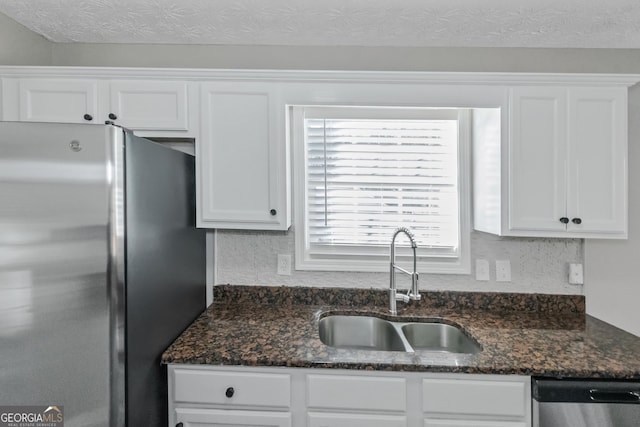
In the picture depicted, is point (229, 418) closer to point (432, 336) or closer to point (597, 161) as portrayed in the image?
point (432, 336)

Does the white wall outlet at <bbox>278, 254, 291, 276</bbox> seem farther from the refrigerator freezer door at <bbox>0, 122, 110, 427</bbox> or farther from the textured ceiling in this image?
the textured ceiling

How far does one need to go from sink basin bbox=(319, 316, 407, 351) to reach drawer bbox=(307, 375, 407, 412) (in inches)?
18.7

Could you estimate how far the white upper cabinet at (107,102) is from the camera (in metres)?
1.73

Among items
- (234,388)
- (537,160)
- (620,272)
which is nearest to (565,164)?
(537,160)

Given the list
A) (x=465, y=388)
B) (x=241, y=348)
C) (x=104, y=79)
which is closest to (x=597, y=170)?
(x=465, y=388)

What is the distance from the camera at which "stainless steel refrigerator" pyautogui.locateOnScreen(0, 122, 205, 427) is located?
3.54ft

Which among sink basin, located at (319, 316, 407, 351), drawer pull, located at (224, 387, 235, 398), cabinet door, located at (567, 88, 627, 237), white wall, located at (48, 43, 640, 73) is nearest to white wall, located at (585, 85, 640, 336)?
cabinet door, located at (567, 88, 627, 237)

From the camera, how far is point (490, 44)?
1.94 metres

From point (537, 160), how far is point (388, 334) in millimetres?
1197

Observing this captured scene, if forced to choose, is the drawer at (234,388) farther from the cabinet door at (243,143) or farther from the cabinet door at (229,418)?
the cabinet door at (243,143)

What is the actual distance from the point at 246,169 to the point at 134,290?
0.79m

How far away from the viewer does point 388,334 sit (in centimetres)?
185

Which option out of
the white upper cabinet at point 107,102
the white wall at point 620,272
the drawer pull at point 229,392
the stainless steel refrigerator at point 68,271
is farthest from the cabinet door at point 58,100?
the white wall at point 620,272

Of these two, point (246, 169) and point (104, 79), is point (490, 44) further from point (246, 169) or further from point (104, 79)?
point (104, 79)
